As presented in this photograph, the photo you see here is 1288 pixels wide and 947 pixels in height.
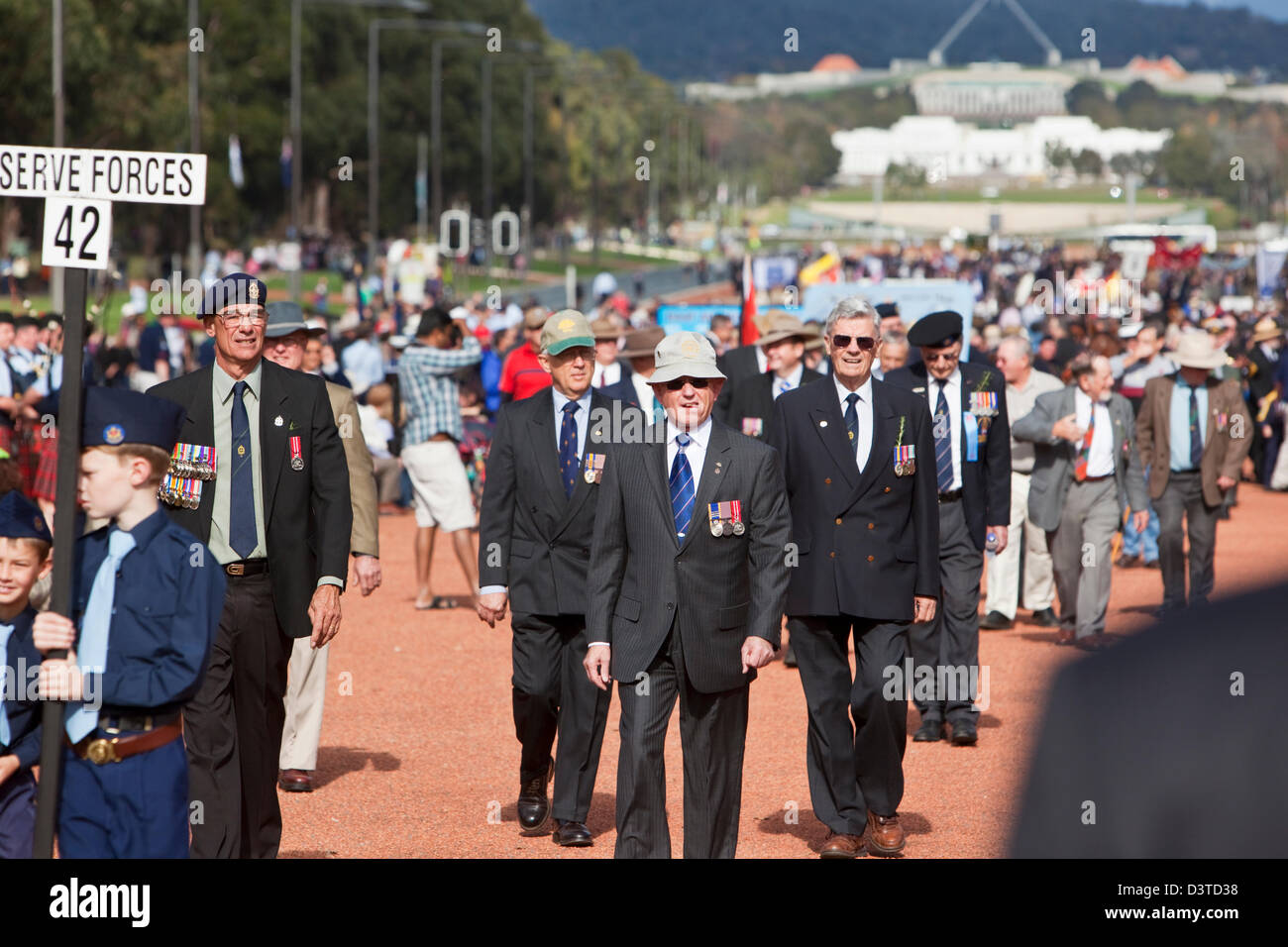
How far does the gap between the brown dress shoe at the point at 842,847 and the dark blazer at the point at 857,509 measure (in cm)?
83

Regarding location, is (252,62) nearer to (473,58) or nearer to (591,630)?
(473,58)

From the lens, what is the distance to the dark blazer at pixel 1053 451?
40.4 ft

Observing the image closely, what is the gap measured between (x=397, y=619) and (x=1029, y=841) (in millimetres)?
12003

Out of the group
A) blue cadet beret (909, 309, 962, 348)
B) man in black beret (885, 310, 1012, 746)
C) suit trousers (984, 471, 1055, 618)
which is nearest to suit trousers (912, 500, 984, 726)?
man in black beret (885, 310, 1012, 746)

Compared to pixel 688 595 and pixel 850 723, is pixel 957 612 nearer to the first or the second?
pixel 850 723

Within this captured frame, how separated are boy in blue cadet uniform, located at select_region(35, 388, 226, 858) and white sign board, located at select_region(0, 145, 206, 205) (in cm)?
54

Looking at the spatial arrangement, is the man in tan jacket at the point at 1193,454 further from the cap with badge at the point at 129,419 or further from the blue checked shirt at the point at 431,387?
the cap with badge at the point at 129,419

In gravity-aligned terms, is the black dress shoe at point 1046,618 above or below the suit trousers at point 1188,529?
below

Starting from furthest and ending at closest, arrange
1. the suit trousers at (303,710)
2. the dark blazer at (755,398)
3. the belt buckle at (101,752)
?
the dark blazer at (755,398) → the suit trousers at (303,710) → the belt buckle at (101,752)

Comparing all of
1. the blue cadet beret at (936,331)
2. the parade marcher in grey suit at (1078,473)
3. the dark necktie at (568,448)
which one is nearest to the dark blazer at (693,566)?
the dark necktie at (568,448)

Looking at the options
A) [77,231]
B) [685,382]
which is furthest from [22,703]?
[685,382]

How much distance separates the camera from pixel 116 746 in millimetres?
4770

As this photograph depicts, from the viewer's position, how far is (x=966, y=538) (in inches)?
377
